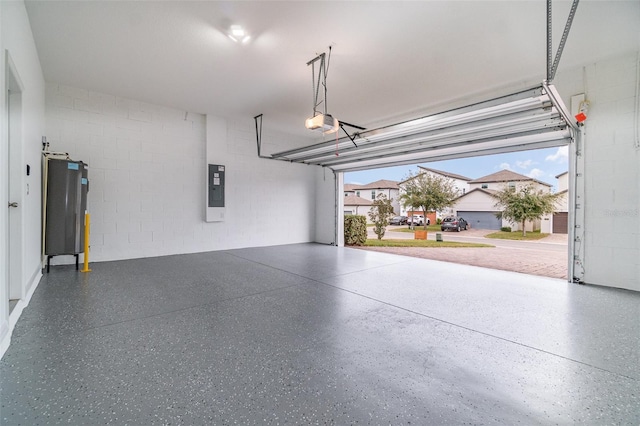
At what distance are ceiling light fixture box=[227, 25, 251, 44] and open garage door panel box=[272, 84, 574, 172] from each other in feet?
7.86

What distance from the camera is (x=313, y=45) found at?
369cm

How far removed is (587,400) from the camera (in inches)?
64.3

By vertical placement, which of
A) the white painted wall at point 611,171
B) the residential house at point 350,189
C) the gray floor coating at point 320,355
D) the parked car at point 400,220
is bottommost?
the gray floor coating at point 320,355

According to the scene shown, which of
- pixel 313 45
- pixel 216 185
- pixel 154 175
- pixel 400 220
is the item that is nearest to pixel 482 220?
pixel 400 220

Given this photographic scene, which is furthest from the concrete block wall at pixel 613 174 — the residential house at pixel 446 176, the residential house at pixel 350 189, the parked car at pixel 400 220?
the residential house at pixel 350 189

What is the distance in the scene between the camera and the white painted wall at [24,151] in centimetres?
215

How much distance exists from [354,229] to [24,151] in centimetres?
740

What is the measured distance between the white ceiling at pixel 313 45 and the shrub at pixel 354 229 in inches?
170

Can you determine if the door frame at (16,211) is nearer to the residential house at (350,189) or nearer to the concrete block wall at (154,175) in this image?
the concrete block wall at (154,175)

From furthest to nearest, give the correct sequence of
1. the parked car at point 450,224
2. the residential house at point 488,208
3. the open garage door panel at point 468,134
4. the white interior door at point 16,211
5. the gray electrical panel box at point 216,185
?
1. the parked car at point 450,224
2. the residential house at point 488,208
3. the gray electrical panel box at point 216,185
4. the open garage door panel at point 468,134
5. the white interior door at point 16,211

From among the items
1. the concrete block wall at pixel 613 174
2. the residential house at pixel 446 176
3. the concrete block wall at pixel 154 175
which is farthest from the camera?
the residential house at pixel 446 176

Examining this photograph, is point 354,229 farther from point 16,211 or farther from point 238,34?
point 16,211

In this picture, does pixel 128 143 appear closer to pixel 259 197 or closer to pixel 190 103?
pixel 190 103

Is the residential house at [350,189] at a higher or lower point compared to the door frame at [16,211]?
higher
